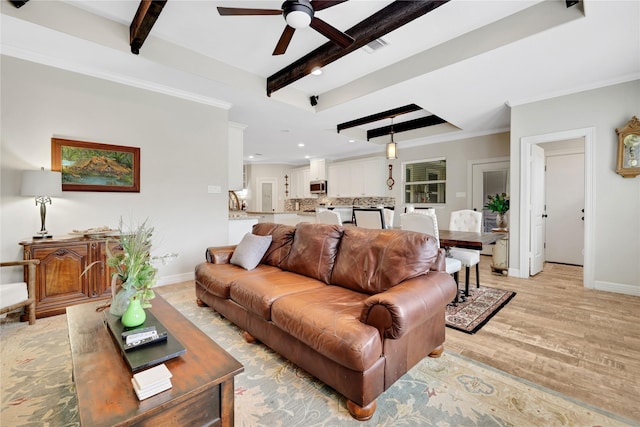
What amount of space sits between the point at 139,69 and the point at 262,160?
6.21m

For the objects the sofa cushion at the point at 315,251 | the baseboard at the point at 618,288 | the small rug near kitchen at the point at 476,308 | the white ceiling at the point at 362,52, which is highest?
the white ceiling at the point at 362,52

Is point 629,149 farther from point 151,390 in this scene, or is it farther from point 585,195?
point 151,390

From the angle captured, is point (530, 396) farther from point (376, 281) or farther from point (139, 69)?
point (139, 69)

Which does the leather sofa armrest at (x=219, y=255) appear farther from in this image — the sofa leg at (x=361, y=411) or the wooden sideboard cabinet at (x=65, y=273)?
the sofa leg at (x=361, y=411)

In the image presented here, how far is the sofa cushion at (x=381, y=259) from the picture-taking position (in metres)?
1.92

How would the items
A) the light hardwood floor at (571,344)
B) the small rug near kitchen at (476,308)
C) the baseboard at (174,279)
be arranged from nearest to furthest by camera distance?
the light hardwood floor at (571,344) < the small rug near kitchen at (476,308) < the baseboard at (174,279)

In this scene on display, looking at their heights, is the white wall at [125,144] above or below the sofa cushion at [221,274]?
above

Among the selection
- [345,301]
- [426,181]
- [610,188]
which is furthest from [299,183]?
[345,301]

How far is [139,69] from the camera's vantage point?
3.14 m

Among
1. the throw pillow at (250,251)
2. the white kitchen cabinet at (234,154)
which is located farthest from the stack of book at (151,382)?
the white kitchen cabinet at (234,154)

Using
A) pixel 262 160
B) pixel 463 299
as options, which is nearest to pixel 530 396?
pixel 463 299

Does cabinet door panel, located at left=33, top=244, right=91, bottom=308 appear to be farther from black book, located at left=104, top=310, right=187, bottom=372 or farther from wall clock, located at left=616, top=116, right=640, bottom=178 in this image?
wall clock, located at left=616, top=116, right=640, bottom=178

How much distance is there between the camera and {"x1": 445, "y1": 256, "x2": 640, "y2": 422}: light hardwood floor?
5.55 feet

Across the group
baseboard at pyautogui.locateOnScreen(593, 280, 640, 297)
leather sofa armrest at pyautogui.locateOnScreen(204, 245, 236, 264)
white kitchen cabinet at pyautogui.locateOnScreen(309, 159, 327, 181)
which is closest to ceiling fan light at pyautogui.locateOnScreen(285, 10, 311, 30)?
leather sofa armrest at pyautogui.locateOnScreen(204, 245, 236, 264)
